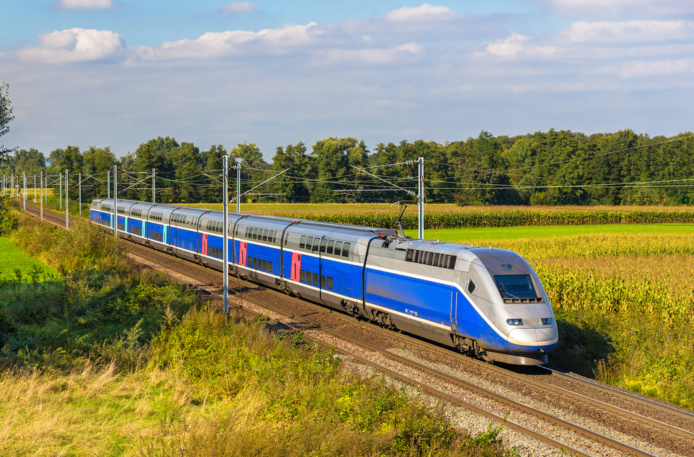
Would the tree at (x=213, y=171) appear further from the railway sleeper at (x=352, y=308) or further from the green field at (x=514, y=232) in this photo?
the railway sleeper at (x=352, y=308)

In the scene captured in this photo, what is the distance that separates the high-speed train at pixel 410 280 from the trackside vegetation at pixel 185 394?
12.1 ft

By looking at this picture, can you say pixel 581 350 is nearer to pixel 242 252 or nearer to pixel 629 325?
pixel 629 325

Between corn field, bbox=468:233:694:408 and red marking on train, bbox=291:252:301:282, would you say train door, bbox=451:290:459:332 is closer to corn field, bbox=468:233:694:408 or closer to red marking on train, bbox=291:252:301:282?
corn field, bbox=468:233:694:408

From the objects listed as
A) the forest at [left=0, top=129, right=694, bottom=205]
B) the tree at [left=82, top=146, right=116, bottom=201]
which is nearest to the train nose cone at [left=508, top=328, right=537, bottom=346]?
the forest at [left=0, top=129, right=694, bottom=205]

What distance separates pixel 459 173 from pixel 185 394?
10463 centimetres

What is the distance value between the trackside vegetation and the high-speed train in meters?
3.69

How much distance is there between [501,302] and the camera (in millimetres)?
17766

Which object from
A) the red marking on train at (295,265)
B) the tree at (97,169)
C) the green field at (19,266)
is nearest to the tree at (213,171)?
the tree at (97,169)

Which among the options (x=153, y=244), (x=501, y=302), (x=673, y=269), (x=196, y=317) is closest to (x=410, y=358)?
(x=501, y=302)

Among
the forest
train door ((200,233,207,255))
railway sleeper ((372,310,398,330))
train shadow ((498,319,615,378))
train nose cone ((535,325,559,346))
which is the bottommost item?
train shadow ((498,319,615,378))

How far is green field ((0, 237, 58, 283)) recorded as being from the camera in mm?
33094

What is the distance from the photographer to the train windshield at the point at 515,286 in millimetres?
18078

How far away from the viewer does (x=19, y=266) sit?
41.1m

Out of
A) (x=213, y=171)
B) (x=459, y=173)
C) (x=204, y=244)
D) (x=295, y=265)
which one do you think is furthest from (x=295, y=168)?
(x=295, y=265)
